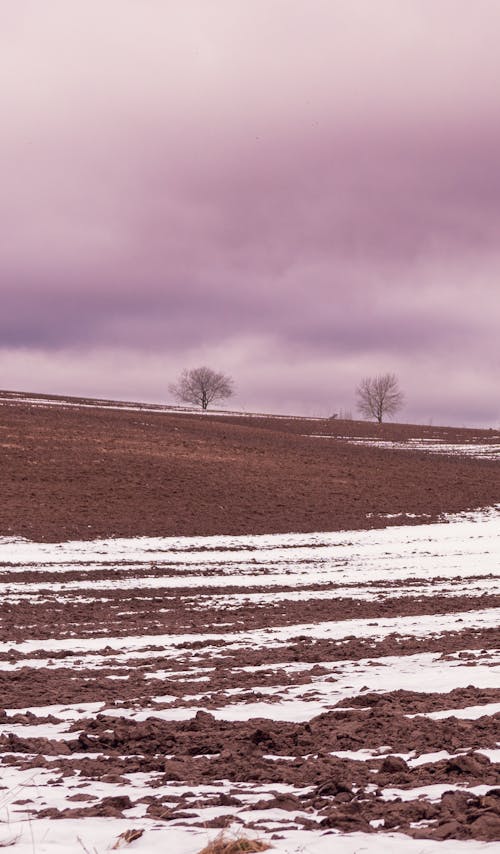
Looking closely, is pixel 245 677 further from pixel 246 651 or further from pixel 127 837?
pixel 127 837

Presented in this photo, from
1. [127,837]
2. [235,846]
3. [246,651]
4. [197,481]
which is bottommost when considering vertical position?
[246,651]

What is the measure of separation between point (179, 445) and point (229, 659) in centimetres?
4027

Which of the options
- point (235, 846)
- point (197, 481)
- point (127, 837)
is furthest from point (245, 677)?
point (197, 481)

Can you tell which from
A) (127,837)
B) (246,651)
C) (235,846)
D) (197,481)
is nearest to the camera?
(235,846)

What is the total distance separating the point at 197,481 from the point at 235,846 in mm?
37832

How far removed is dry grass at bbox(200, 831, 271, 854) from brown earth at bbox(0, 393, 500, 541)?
1033 inches

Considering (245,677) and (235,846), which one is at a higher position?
(235,846)

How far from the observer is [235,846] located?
4391 millimetres

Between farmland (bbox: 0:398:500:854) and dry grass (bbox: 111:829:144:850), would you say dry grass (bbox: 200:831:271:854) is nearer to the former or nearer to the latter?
farmland (bbox: 0:398:500:854)

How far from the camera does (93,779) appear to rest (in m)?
6.07

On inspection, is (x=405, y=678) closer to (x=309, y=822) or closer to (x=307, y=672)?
(x=307, y=672)

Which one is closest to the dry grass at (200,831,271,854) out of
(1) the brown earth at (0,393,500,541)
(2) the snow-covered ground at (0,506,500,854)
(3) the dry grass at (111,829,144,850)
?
(2) the snow-covered ground at (0,506,500,854)

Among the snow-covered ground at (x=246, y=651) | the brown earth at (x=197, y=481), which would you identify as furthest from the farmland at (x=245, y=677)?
the brown earth at (x=197, y=481)

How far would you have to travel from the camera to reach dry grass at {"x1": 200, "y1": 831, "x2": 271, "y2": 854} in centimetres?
436
